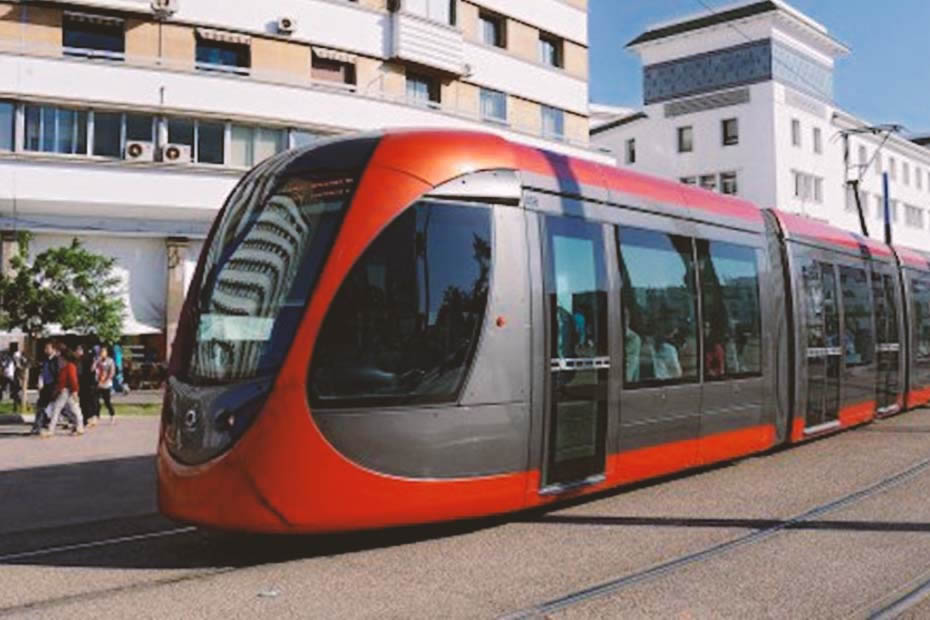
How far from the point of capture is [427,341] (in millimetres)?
5879

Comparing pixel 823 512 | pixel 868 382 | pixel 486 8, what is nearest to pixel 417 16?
pixel 486 8

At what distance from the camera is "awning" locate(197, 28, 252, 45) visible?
26.2 m

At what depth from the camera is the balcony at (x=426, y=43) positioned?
28797 millimetres

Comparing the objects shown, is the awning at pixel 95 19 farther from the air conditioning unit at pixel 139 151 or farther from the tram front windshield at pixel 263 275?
the tram front windshield at pixel 263 275

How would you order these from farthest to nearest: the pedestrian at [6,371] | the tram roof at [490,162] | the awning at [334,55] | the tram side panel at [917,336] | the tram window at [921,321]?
the awning at [334,55], the pedestrian at [6,371], the tram window at [921,321], the tram side panel at [917,336], the tram roof at [490,162]

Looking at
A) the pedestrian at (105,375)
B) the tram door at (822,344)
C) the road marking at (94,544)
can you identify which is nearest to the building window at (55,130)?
the pedestrian at (105,375)

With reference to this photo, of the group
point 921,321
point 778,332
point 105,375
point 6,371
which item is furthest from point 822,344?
point 6,371

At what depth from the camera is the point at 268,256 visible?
232 inches

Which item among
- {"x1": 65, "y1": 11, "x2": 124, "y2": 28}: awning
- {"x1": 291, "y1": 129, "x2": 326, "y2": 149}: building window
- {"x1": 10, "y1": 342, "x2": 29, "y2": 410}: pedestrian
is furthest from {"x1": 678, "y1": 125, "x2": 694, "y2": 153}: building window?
{"x1": 10, "y1": 342, "x2": 29, "y2": 410}: pedestrian

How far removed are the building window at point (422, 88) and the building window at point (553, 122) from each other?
16.5 ft

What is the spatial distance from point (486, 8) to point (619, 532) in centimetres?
2855

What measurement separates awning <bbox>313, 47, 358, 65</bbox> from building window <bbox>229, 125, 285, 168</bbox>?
3.19m

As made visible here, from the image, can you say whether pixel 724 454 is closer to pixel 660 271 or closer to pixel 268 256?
pixel 660 271

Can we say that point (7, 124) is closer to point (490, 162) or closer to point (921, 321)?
point (490, 162)
